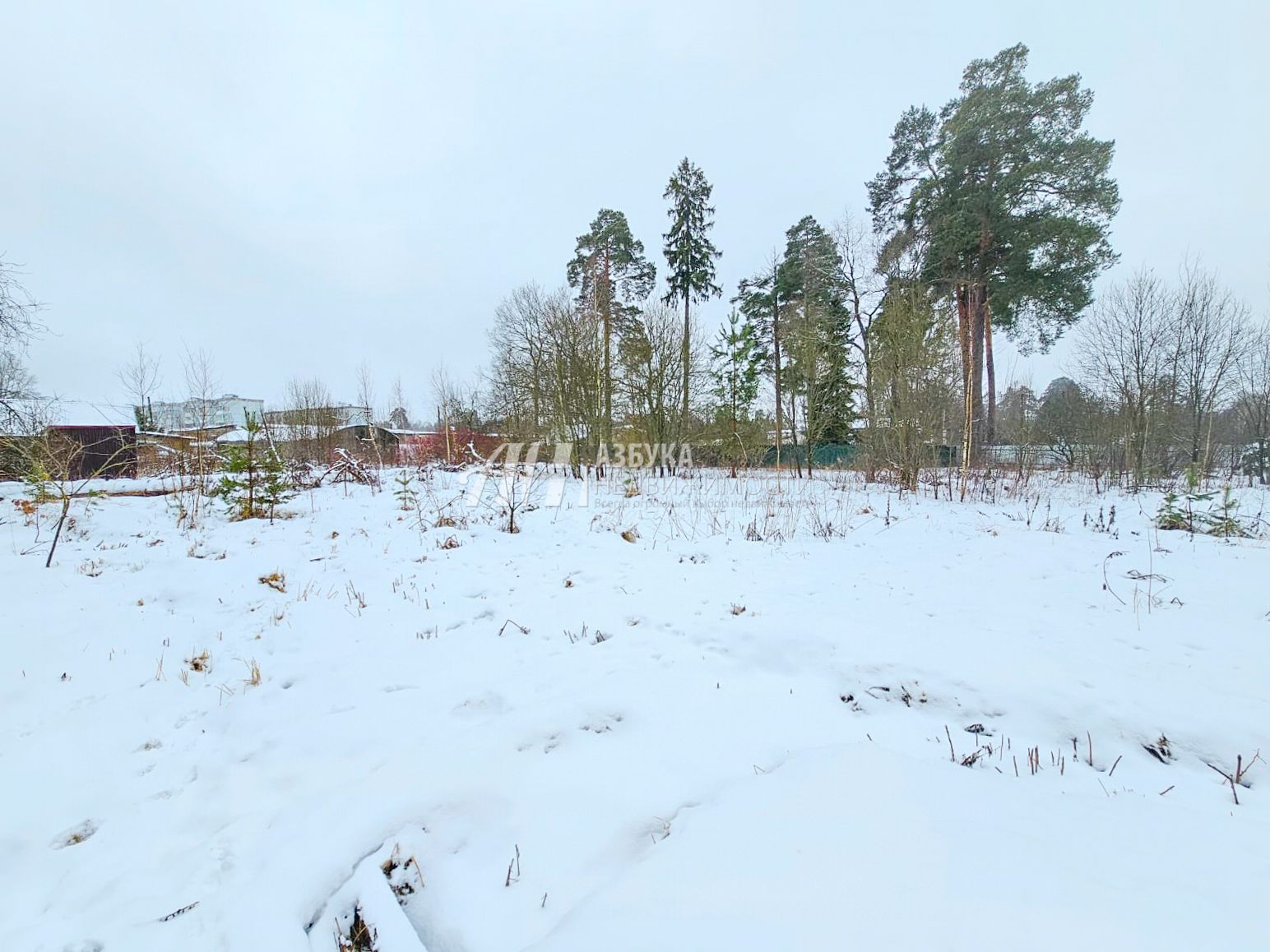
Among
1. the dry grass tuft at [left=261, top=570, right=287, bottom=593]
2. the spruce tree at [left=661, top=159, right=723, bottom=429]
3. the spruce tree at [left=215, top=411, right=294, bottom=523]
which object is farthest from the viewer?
the spruce tree at [left=661, top=159, right=723, bottom=429]

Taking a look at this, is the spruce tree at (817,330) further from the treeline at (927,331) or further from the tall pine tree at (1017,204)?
the tall pine tree at (1017,204)

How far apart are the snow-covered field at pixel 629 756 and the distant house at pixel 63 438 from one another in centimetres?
152

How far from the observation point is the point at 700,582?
4.07m

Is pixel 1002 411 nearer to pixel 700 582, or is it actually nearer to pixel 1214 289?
pixel 1214 289

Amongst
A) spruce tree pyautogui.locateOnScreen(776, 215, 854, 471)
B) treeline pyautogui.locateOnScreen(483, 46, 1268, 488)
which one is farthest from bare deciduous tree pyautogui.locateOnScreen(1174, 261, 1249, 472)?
spruce tree pyautogui.locateOnScreen(776, 215, 854, 471)

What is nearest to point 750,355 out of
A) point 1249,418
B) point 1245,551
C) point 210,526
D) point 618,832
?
point 1249,418

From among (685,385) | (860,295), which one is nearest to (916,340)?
(685,385)

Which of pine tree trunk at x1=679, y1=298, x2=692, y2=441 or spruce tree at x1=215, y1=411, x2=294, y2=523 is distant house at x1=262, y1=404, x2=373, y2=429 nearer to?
spruce tree at x1=215, y1=411, x2=294, y2=523

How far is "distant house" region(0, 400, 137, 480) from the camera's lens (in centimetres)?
488

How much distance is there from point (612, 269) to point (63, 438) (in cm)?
1533

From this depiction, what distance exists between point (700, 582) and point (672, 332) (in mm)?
12490

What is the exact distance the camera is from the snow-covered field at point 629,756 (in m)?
A: 1.18

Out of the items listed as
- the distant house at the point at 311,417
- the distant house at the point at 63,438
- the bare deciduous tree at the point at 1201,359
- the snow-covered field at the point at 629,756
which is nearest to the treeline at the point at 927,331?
the bare deciduous tree at the point at 1201,359

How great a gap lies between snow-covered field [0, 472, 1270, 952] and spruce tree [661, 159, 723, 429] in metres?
17.4
